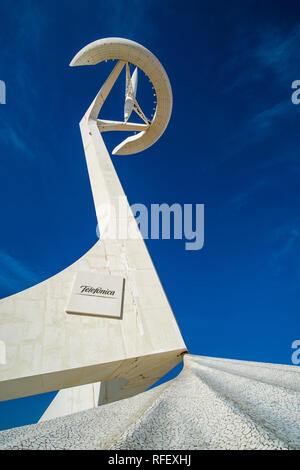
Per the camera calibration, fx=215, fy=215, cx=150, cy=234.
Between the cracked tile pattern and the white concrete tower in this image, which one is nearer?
the cracked tile pattern

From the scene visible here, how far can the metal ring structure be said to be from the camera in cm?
1079

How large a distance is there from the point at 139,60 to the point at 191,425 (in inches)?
572

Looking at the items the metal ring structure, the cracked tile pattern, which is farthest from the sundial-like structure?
the metal ring structure

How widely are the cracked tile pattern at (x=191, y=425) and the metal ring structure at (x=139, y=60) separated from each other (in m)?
14.0

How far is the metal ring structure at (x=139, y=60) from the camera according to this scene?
10.8 meters

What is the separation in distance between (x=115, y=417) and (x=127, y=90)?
15493mm

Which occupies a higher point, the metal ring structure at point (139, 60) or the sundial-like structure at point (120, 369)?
the metal ring structure at point (139, 60)

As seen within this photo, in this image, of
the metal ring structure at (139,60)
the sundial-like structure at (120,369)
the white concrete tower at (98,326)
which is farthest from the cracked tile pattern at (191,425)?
the metal ring structure at (139,60)

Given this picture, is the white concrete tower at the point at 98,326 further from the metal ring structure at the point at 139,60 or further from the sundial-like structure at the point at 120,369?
the metal ring structure at the point at 139,60

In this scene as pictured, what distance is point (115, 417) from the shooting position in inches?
67.2

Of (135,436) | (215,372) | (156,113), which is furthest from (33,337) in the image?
(156,113)

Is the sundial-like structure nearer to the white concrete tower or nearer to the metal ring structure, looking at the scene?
the white concrete tower

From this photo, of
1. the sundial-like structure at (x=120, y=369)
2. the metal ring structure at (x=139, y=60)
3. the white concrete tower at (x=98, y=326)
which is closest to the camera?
the sundial-like structure at (x=120, y=369)
